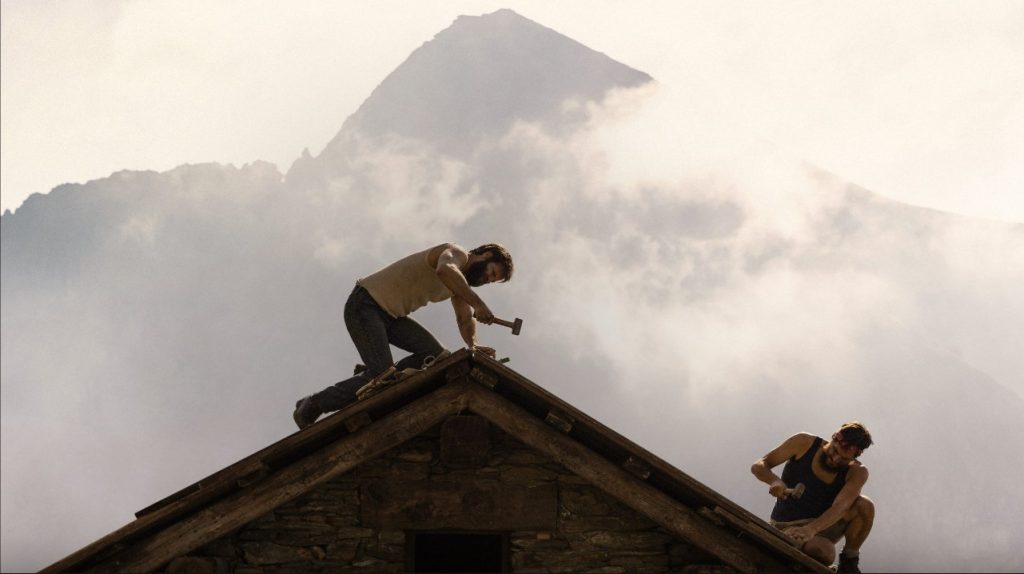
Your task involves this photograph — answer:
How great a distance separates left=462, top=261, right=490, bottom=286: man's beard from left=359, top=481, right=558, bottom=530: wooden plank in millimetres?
2025

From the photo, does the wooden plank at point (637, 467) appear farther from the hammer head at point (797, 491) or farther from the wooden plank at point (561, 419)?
the hammer head at point (797, 491)

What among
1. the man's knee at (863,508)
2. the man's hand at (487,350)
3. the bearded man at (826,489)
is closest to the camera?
the man's hand at (487,350)

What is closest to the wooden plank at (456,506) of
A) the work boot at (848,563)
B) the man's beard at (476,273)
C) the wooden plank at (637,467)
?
the wooden plank at (637,467)

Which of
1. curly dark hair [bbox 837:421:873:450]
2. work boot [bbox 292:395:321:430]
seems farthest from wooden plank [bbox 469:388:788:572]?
work boot [bbox 292:395:321:430]

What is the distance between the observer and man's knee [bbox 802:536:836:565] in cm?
1013

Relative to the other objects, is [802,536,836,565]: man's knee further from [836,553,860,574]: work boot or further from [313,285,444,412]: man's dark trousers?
[313,285,444,412]: man's dark trousers

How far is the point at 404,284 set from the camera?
36.9 ft

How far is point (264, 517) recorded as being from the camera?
959cm

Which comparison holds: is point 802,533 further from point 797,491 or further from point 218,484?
point 218,484

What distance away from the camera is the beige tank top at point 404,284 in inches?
440

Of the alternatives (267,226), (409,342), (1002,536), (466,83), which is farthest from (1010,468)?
(409,342)

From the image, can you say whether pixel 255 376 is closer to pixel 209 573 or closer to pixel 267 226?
pixel 267 226

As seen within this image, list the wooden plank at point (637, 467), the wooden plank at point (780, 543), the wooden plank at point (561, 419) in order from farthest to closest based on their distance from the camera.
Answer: the wooden plank at point (561, 419) < the wooden plank at point (637, 467) < the wooden plank at point (780, 543)

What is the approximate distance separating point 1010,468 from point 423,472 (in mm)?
121649
